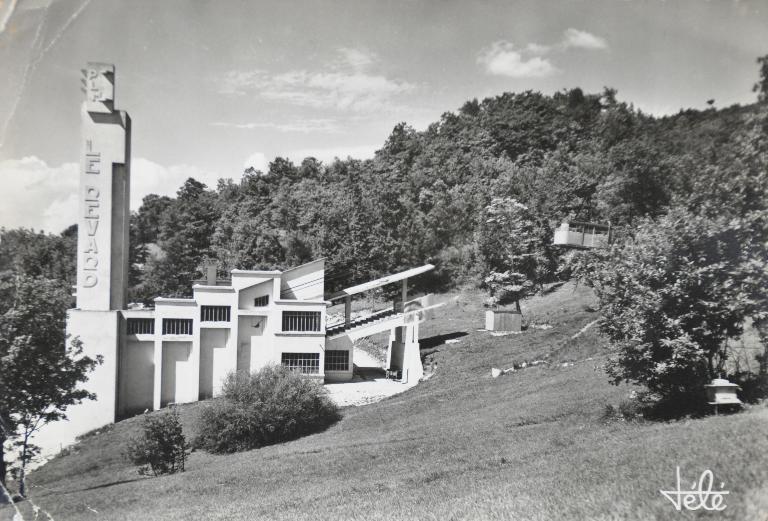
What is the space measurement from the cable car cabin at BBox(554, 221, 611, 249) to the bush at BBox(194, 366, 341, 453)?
27.4 m

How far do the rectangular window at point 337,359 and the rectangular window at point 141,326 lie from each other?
11.8 m

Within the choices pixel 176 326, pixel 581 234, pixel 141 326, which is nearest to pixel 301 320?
pixel 176 326

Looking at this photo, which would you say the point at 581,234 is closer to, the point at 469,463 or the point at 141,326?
the point at 469,463

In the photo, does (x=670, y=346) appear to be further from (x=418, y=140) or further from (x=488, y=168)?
(x=418, y=140)

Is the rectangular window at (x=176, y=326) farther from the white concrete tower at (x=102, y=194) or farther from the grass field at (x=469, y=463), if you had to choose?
the grass field at (x=469, y=463)

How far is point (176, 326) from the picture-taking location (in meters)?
34.6

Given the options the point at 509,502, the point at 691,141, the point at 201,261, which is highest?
the point at 691,141

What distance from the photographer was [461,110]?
267ft

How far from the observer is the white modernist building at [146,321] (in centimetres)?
3341

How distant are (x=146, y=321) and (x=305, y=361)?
10.7 m

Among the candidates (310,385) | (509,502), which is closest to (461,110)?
(310,385)

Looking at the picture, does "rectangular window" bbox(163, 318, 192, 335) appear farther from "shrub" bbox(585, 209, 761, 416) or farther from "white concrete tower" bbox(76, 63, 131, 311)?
"shrub" bbox(585, 209, 761, 416)

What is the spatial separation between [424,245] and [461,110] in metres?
31.2

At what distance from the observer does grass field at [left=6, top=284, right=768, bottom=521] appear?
10.7 metres
